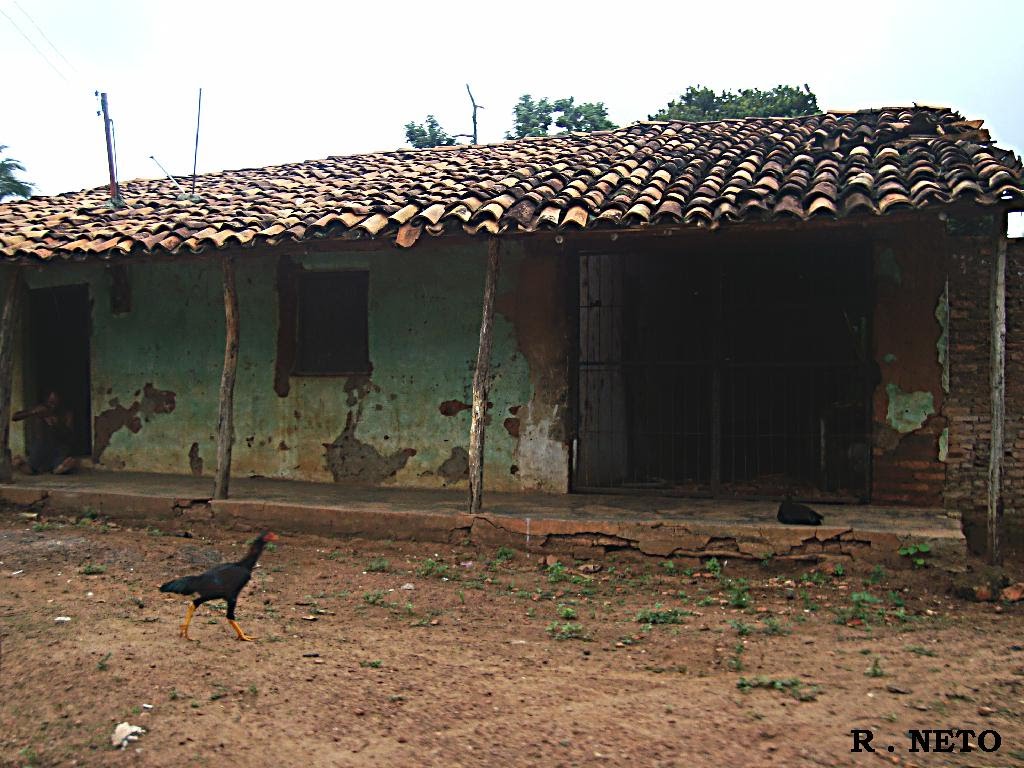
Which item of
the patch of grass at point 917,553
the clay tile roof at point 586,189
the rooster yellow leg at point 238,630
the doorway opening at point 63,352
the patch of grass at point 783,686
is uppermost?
the clay tile roof at point 586,189

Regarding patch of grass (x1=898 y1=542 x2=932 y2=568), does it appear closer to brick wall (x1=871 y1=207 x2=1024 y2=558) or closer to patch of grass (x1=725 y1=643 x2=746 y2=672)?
brick wall (x1=871 y1=207 x2=1024 y2=558)

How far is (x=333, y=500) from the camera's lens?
838 centimetres

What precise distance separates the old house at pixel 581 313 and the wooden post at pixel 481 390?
46 cm

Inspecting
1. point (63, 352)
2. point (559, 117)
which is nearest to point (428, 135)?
point (559, 117)

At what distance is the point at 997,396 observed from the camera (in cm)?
660

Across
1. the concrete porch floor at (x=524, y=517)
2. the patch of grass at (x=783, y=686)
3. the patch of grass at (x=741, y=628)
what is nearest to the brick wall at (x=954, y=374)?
the concrete porch floor at (x=524, y=517)

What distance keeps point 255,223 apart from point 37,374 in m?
4.69

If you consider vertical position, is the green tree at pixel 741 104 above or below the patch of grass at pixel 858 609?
above

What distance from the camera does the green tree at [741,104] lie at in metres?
19.3

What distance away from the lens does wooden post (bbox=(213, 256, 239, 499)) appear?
8469 millimetres

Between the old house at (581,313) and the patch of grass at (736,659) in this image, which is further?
the old house at (581,313)

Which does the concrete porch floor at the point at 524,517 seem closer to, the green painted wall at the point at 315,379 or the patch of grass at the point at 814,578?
the patch of grass at the point at 814,578

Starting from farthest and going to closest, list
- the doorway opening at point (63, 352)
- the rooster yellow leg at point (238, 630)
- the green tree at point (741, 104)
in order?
the green tree at point (741, 104) < the doorway opening at point (63, 352) < the rooster yellow leg at point (238, 630)

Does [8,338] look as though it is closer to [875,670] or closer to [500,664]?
[500,664]
